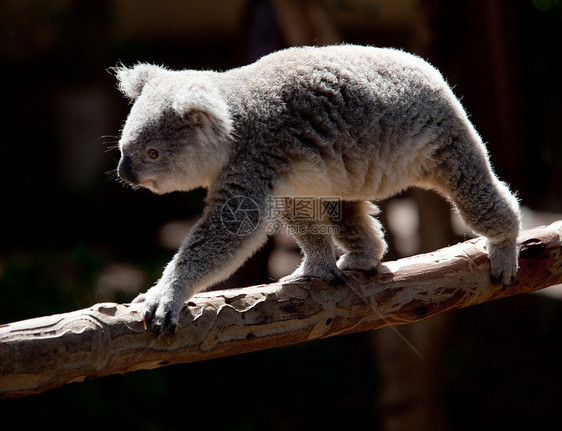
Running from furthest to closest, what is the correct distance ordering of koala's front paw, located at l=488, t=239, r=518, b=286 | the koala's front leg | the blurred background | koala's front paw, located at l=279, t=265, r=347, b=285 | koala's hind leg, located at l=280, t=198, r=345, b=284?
the blurred background, koala's front paw, located at l=488, t=239, r=518, b=286, koala's hind leg, located at l=280, t=198, r=345, b=284, koala's front paw, located at l=279, t=265, r=347, b=285, the koala's front leg

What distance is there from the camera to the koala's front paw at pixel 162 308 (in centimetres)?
226

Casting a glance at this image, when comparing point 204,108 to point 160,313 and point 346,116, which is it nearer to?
point 346,116

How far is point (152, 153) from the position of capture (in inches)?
107

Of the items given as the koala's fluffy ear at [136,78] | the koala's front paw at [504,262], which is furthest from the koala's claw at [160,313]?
the koala's front paw at [504,262]

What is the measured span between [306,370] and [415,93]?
3.47 m

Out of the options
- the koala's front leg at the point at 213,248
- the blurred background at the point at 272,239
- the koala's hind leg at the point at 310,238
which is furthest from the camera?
the blurred background at the point at 272,239

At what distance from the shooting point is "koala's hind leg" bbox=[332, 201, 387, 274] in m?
3.15

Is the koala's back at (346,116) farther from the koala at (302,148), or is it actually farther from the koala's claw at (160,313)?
the koala's claw at (160,313)

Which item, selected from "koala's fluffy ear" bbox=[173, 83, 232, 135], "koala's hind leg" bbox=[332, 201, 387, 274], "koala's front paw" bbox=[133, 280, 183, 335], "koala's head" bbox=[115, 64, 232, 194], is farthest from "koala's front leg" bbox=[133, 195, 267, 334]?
"koala's hind leg" bbox=[332, 201, 387, 274]

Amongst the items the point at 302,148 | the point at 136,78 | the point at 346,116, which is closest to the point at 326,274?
the point at 302,148

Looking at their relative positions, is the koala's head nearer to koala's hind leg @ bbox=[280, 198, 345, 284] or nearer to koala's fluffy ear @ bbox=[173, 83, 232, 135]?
koala's fluffy ear @ bbox=[173, 83, 232, 135]

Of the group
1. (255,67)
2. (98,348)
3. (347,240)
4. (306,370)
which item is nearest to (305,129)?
(255,67)

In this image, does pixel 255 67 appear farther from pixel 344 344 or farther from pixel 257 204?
pixel 344 344

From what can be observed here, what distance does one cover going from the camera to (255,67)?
2949 mm
